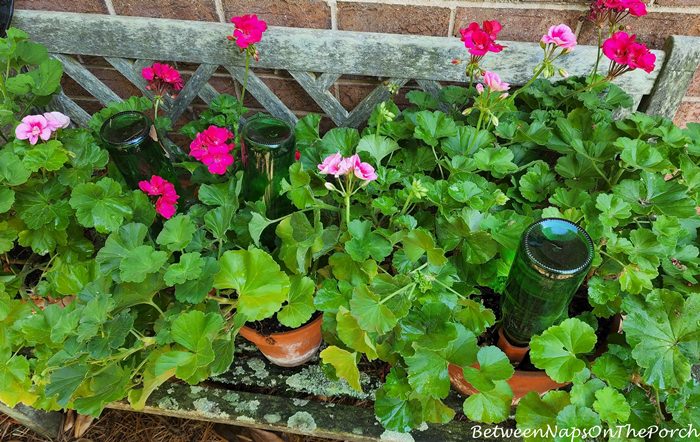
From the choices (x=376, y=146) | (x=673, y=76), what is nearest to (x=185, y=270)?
(x=376, y=146)

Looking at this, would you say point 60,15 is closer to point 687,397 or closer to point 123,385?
point 123,385

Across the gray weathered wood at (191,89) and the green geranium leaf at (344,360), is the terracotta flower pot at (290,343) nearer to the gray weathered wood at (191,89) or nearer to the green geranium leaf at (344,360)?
the green geranium leaf at (344,360)

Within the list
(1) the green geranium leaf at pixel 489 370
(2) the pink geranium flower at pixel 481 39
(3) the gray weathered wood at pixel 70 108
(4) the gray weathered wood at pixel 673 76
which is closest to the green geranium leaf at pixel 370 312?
(1) the green geranium leaf at pixel 489 370

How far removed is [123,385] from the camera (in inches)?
33.5

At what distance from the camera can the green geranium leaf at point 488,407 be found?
29.9 inches

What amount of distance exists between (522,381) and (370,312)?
0.31 metres

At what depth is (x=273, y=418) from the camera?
1010 mm

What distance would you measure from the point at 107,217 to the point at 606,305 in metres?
0.84

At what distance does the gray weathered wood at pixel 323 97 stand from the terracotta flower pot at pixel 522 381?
0.66 meters

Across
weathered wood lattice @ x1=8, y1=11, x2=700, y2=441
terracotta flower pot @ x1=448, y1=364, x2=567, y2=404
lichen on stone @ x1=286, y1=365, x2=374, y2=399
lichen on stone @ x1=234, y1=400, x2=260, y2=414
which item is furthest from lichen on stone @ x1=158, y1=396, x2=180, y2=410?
terracotta flower pot @ x1=448, y1=364, x2=567, y2=404

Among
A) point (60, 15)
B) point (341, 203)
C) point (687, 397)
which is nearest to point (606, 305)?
point (687, 397)

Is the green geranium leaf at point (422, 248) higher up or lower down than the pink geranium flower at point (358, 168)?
lower down

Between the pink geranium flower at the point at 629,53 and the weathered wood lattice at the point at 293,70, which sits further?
the weathered wood lattice at the point at 293,70

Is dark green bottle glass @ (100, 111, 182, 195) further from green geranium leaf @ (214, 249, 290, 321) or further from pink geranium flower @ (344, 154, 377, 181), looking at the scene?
pink geranium flower @ (344, 154, 377, 181)
